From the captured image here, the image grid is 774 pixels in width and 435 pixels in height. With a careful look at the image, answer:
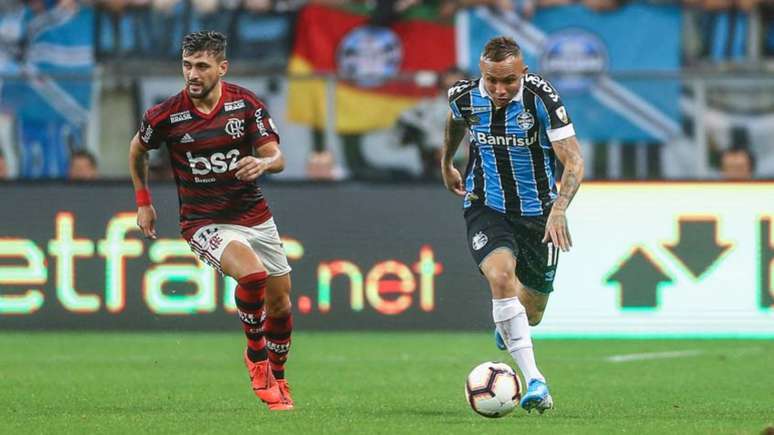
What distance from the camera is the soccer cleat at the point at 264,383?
9.53m

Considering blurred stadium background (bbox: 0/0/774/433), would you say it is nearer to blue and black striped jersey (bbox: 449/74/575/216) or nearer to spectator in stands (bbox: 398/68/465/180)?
spectator in stands (bbox: 398/68/465/180)

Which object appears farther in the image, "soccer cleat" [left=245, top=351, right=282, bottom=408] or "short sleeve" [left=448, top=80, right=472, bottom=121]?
"short sleeve" [left=448, top=80, right=472, bottom=121]

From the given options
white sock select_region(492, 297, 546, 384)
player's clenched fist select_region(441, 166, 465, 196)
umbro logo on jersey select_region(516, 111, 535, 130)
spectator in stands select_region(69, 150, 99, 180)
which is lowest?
white sock select_region(492, 297, 546, 384)

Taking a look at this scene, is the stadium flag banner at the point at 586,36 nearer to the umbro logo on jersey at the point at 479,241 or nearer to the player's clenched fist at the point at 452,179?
the player's clenched fist at the point at 452,179

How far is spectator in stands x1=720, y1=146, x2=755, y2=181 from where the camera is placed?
1573cm

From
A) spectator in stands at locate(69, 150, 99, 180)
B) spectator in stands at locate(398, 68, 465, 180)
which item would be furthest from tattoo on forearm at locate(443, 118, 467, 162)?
spectator in stands at locate(69, 150, 99, 180)

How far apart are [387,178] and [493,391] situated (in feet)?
23.9

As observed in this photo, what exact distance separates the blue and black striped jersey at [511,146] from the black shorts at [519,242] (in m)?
0.06

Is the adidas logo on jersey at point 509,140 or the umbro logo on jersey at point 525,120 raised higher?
the umbro logo on jersey at point 525,120

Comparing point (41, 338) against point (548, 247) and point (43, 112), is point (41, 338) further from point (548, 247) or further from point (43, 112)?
point (548, 247)

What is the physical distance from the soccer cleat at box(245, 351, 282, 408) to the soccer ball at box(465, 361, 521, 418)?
1.26 metres

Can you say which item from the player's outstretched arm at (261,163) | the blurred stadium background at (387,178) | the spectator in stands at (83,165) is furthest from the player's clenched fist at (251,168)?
the spectator in stands at (83,165)

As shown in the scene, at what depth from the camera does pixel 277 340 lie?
9.96 metres

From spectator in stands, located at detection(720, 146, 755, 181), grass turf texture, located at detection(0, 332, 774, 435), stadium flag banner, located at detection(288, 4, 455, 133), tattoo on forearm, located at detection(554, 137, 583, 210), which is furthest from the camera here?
stadium flag banner, located at detection(288, 4, 455, 133)
